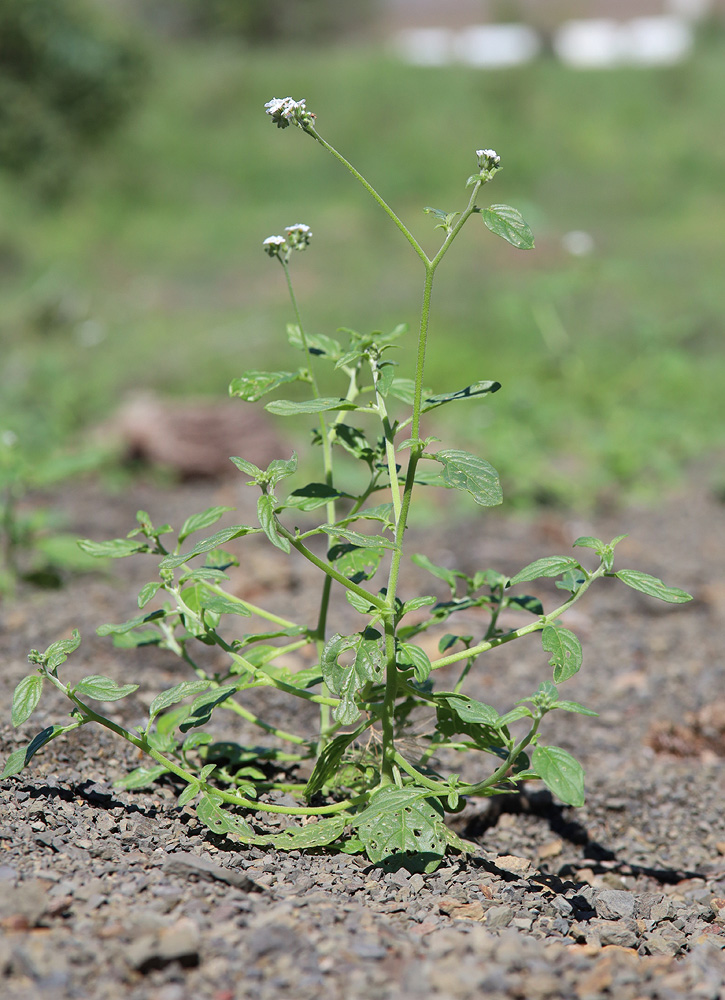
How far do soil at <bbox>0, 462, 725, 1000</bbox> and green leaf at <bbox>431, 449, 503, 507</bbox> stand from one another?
24.9 inches

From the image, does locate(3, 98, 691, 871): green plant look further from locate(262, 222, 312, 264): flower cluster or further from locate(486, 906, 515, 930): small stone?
locate(486, 906, 515, 930): small stone

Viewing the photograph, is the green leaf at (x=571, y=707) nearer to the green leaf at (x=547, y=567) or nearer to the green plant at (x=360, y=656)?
the green plant at (x=360, y=656)

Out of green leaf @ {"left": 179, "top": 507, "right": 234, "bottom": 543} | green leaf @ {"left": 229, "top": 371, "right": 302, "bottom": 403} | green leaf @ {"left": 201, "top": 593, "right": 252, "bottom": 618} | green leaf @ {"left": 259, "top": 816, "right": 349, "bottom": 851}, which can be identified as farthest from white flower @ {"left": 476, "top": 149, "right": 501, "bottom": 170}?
green leaf @ {"left": 259, "top": 816, "right": 349, "bottom": 851}

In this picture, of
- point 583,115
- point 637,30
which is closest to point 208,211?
point 583,115

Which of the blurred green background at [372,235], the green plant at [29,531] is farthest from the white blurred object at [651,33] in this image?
the green plant at [29,531]

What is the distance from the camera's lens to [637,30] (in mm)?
34062

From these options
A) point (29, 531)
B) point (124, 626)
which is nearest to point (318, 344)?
point (124, 626)

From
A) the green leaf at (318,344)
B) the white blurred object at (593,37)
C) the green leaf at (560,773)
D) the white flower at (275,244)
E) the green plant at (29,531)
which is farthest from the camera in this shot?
the white blurred object at (593,37)

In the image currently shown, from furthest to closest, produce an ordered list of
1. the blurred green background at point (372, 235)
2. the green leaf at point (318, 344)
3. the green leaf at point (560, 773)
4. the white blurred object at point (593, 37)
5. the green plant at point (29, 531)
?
the white blurred object at point (593, 37)
the blurred green background at point (372, 235)
the green plant at point (29, 531)
the green leaf at point (318, 344)
the green leaf at point (560, 773)

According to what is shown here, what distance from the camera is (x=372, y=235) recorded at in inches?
476

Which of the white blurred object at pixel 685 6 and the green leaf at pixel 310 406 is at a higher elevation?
the white blurred object at pixel 685 6

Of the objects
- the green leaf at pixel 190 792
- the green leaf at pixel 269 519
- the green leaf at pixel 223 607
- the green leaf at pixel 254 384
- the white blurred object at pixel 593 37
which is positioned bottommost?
the green leaf at pixel 190 792

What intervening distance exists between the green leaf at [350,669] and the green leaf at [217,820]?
10.6 inches

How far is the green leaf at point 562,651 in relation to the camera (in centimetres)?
144
